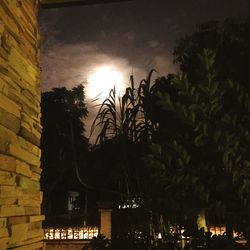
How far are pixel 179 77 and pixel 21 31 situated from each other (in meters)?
0.99

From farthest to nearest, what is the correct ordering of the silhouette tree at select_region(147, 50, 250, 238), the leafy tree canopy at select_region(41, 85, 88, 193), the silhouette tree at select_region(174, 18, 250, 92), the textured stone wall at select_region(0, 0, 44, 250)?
the leafy tree canopy at select_region(41, 85, 88, 193)
the silhouette tree at select_region(174, 18, 250, 92)
the silhouette tree at select_region(147, 50, 250, 238)
the textured stone wall at select_region(0, 0, 44, 250)

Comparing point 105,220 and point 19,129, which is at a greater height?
point 19,129

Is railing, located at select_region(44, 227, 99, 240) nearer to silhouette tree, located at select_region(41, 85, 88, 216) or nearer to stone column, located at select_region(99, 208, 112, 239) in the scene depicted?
stone column, located at select_region(99, 208, 112, 239)

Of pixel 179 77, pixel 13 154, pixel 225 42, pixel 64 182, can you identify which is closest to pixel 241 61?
pixel 225 42

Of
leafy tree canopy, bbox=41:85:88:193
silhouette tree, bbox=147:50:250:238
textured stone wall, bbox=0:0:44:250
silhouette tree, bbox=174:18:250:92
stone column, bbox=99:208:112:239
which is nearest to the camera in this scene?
textured stone wall, bbox=0:0:44:250

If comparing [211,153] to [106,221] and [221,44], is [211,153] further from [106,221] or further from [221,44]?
[106,221]

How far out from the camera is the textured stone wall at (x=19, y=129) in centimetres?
216

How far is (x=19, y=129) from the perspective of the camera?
93.2 inches

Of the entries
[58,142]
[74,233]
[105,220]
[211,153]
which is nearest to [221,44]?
[105,220]

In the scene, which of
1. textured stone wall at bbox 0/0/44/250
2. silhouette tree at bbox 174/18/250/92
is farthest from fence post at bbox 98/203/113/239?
textured stone wall at bbox 0/0/44/250

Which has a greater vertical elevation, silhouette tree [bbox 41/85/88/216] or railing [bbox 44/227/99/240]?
silhouette tree [bbox 41/85/88/216]

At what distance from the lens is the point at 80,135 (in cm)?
2336

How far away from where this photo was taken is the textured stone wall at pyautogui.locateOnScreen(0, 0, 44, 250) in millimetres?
2158

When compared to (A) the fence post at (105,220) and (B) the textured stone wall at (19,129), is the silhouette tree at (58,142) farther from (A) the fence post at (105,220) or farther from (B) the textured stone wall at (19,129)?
(B) the textured stone wall at (19,129)
